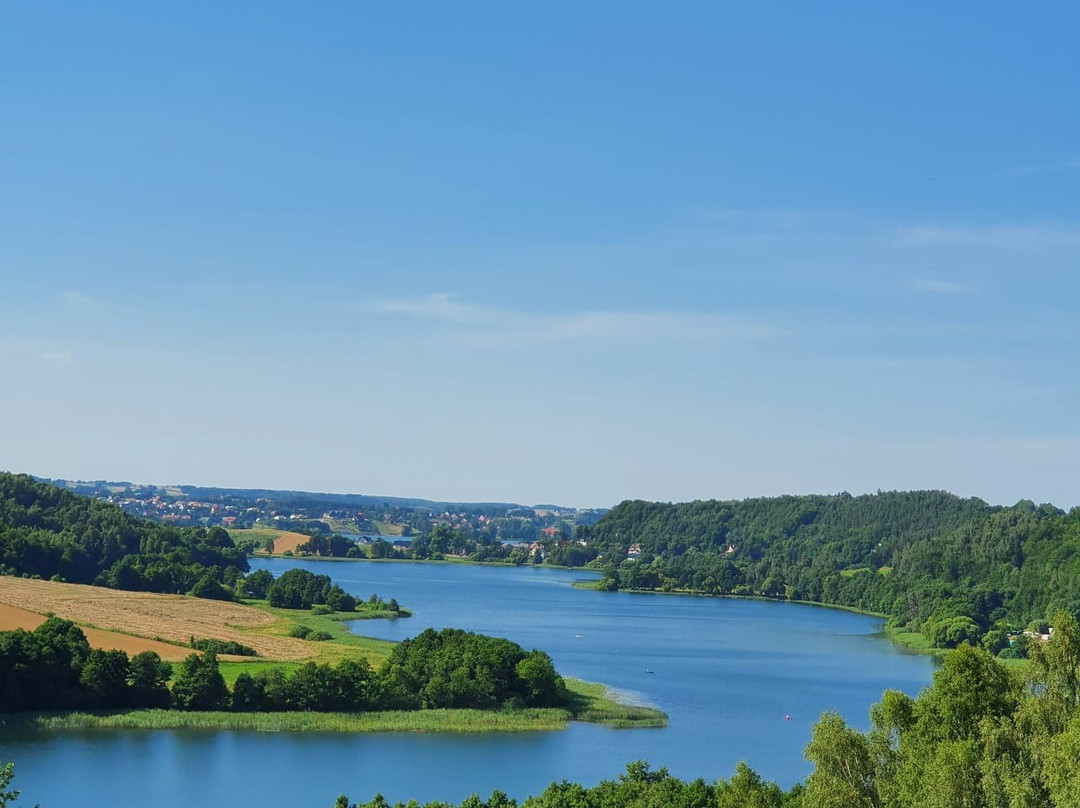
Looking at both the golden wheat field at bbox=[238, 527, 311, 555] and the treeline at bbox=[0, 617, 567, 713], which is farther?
the golden wheat field at bbox=[238, 527, 311, 555]

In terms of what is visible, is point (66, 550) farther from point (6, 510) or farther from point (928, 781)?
point (928, 781)

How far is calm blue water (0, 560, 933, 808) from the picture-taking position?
39094 millimetres

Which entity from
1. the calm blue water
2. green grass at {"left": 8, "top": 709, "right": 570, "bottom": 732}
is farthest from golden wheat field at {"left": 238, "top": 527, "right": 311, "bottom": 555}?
green grass at {"left": 8, "top": 709, "right": 570, "bottom": 732}

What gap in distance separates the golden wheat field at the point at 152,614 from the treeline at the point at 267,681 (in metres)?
9.16

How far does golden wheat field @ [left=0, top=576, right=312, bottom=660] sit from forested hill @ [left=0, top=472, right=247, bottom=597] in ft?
12.6

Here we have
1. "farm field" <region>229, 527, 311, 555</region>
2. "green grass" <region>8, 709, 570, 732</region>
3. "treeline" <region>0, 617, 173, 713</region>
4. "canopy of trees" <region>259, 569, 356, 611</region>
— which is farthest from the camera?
"farm field" <region>229, 527, 311, 555</region>

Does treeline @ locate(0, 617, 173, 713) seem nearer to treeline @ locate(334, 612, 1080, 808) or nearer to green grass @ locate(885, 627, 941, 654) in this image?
treeline @ locate(334, 612, 1080, 808)

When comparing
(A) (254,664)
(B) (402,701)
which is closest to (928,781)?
(B) (402,701)

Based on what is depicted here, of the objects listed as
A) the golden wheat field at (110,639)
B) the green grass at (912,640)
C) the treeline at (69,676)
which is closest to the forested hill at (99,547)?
the golden wheat field at (110,639)

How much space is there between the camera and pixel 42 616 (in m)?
63.3

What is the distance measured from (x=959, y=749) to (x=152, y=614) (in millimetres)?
61460

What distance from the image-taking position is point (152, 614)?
7531 centimetres

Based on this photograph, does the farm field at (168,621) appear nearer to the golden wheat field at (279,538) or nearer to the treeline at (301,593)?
the treeline at (301,593)

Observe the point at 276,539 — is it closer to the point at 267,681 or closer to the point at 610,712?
the point at 610,712
